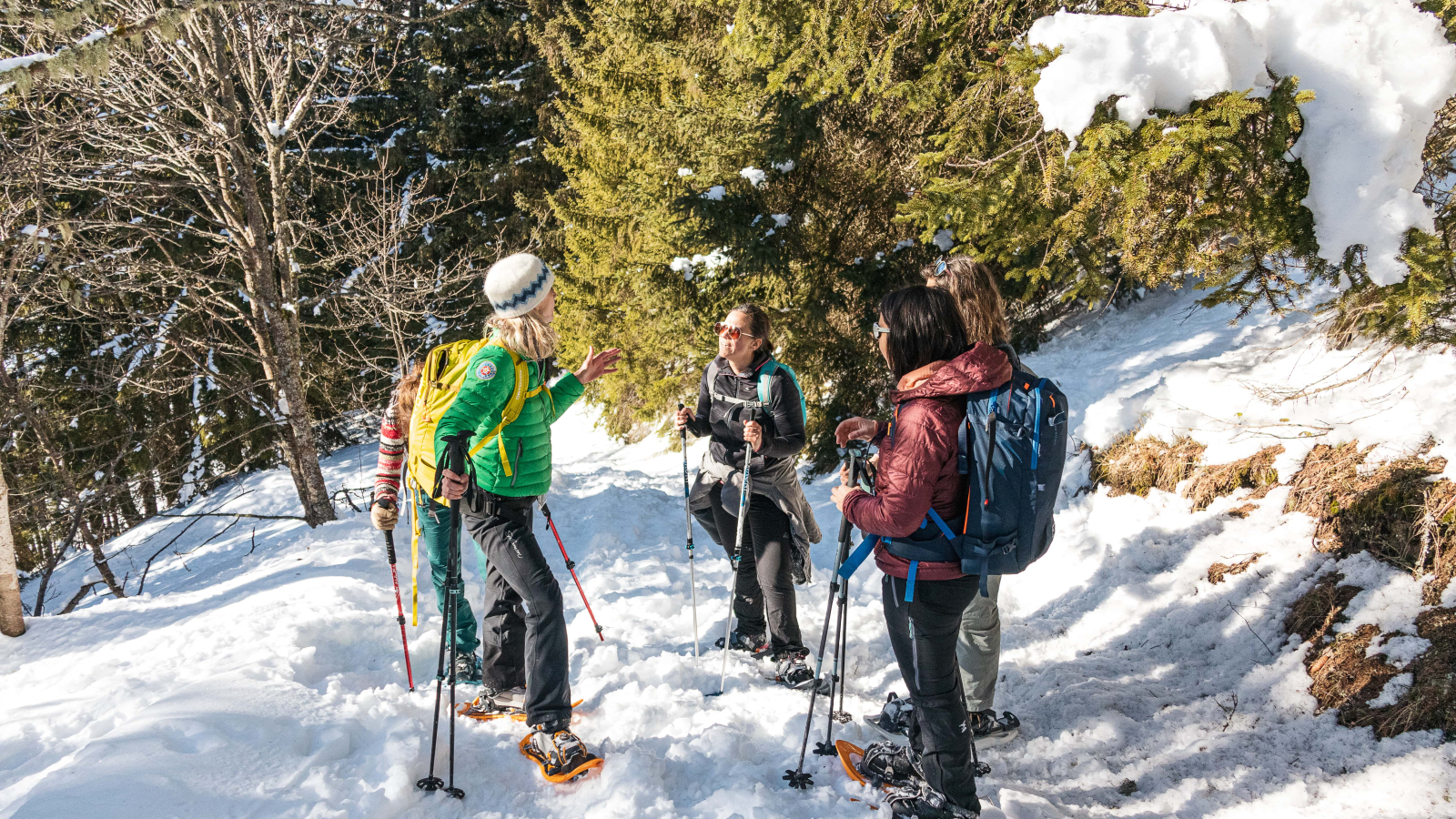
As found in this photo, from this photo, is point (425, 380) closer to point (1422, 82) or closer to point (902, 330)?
point (902, 330)

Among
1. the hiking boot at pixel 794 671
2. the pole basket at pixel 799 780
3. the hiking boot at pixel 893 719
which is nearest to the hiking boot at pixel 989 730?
the hiking boot at pixel 893 719

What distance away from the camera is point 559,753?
3229 mm

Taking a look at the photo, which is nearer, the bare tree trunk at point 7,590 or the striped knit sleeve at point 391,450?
the striped knit sleeve at point 391,450

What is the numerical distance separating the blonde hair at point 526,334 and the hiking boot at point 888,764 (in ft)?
7.97

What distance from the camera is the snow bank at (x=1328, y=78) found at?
331 centimetres

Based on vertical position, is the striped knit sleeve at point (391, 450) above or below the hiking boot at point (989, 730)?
above

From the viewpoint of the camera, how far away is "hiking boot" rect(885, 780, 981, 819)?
284 centimetres

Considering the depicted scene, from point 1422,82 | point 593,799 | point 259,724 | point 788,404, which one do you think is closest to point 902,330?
Result: point 788,404

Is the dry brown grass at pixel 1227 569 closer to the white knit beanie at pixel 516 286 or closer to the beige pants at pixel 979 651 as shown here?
the beige pants at pixel 979 651

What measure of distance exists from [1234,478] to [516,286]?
4.92 meters

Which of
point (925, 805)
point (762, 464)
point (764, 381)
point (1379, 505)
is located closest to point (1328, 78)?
point (1379, 505)

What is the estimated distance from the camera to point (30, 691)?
407 centimetres

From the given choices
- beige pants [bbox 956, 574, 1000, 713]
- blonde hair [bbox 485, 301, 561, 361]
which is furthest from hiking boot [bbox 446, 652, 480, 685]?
beige pants [bbox 956, 574, 1000, 713]

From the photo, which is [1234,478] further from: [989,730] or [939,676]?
[939,676]
